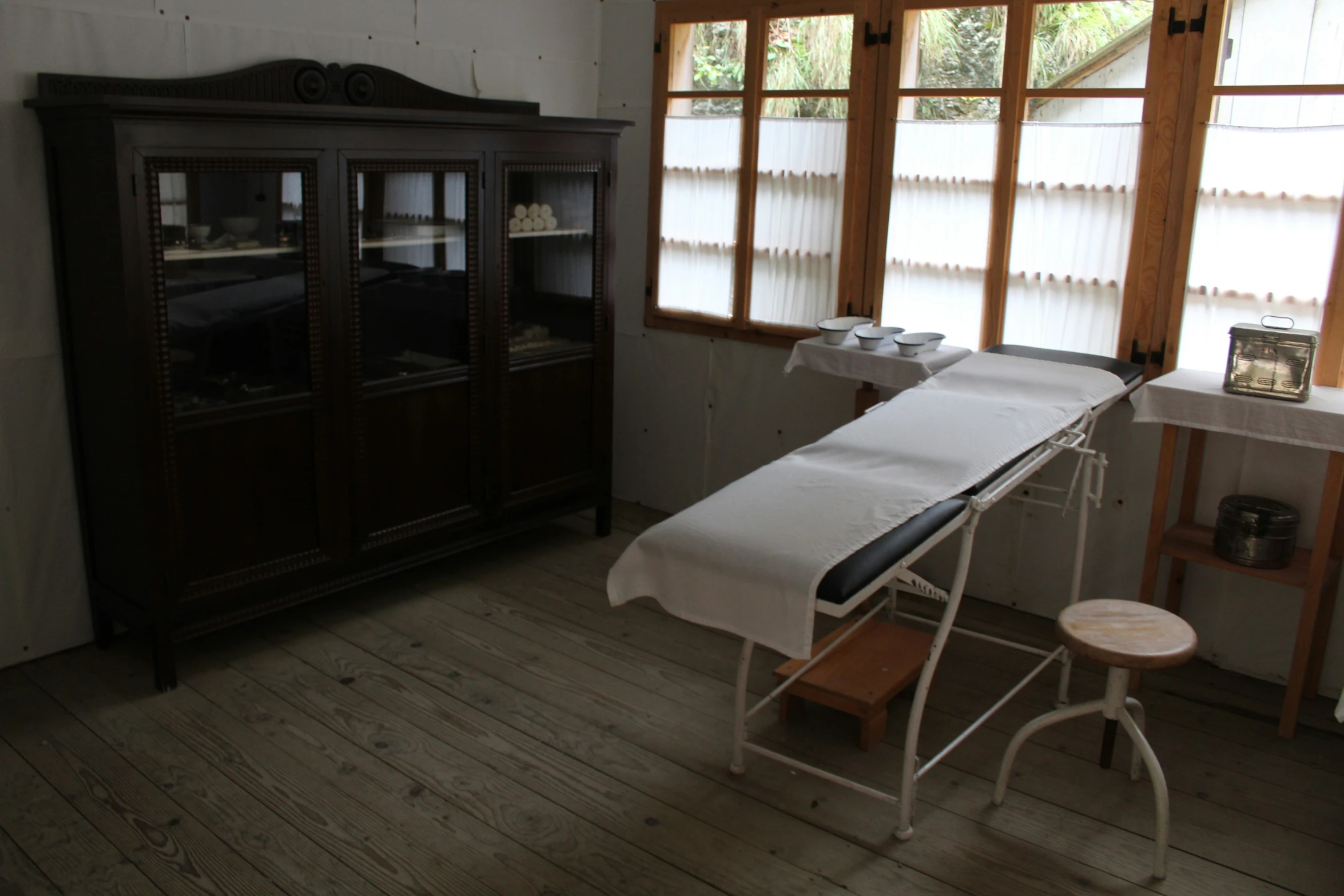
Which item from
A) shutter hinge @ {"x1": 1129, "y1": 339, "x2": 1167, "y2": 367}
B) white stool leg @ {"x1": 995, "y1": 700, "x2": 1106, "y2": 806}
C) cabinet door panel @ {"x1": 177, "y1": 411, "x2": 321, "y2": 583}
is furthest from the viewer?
shutter hinge @ {"x1": 1129, "y1": 339, "x2": 1167, "y2": 367}

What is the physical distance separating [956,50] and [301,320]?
7.96ft

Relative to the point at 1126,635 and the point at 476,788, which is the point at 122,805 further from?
the point at 1126,635

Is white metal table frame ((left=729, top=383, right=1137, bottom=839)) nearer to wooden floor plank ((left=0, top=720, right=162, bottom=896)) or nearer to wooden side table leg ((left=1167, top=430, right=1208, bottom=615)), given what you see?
wooden side table leg ((left=1167, top=430, right=1208, bottom=615))

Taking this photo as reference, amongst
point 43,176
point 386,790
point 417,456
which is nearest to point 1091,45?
point 417,456

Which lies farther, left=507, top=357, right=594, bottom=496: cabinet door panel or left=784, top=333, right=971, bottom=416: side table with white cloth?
left=507, top=357, right=594, bottom=496: cabinet door panel

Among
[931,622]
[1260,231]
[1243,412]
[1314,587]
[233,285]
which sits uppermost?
[1260,231]

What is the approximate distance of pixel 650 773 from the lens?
3.03 m

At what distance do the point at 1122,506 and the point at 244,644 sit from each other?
302cm

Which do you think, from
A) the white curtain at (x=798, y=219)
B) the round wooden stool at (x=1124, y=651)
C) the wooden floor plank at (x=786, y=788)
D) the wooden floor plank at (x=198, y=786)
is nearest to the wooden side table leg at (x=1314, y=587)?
the round wooden stool at (x=1124, y=651)

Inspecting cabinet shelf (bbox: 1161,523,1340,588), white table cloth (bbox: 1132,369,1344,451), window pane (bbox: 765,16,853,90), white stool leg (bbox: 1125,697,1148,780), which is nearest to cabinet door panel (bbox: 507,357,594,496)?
window pane (bbox: 765,16,853,90)

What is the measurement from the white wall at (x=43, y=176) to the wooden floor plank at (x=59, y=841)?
0.73 metres

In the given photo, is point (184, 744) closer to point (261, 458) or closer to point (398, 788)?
point (398, 788)

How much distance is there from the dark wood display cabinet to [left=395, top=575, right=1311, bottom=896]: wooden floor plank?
1.48ft

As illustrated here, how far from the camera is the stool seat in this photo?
100 inches
